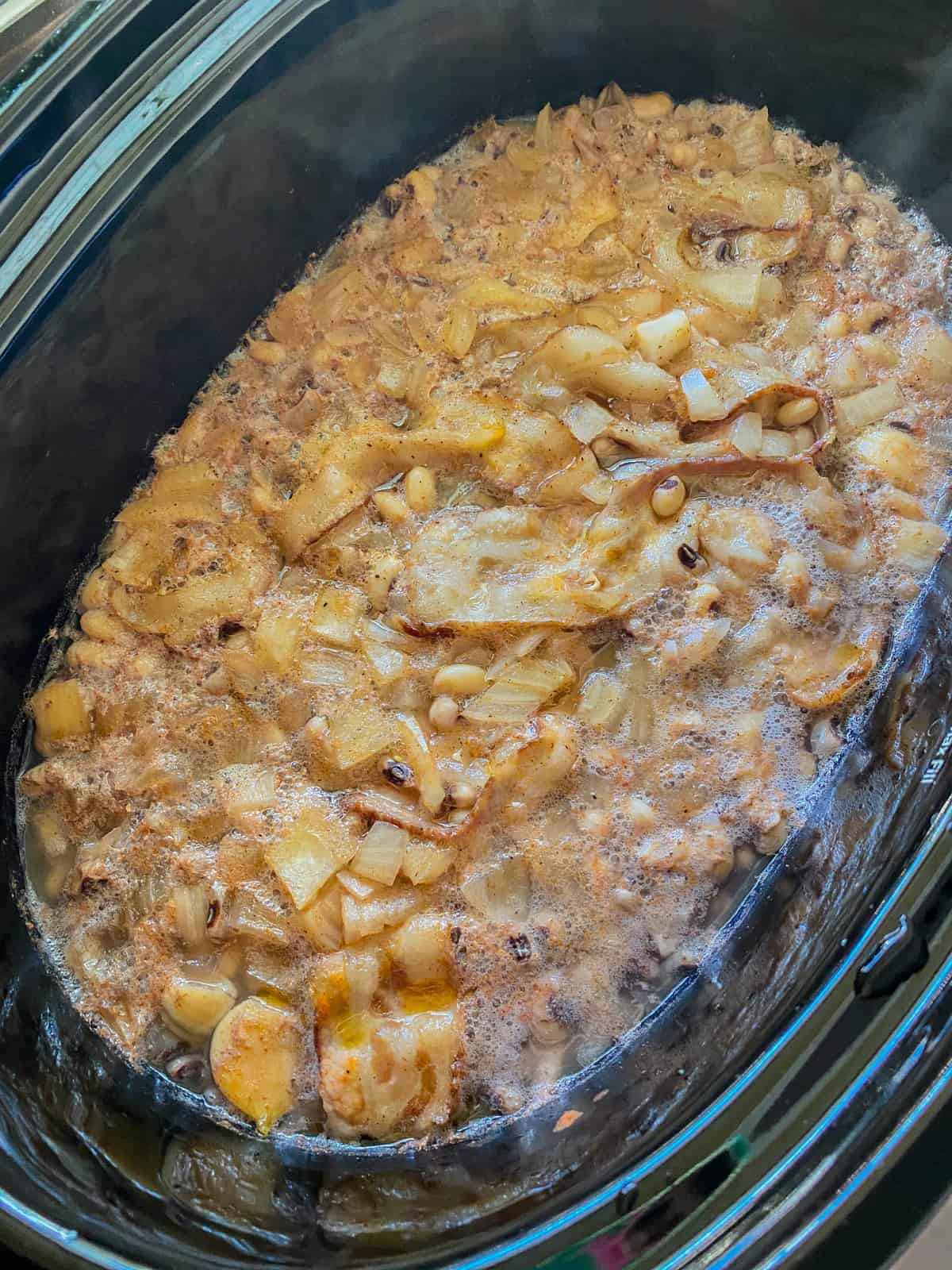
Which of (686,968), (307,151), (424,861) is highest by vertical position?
(307,151)

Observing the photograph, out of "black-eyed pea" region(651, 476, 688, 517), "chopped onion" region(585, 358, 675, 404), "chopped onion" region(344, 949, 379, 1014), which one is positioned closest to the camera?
"chopped onion" region(344, 949, 379, 1014)

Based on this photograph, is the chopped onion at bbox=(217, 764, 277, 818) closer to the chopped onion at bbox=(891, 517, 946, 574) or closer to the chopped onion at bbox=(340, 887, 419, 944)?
the chopped onion at bbox=(340, 887, 419, 944)

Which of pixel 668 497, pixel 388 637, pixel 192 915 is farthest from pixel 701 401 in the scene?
pixel 192 915

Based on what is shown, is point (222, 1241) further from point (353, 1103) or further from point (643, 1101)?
point (643, 1101)

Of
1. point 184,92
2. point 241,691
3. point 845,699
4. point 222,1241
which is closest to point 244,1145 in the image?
point 222,1241

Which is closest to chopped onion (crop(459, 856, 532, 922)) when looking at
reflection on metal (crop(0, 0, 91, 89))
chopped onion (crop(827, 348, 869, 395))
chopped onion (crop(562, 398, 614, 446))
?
chopped onion (crop(562, 398, 614, 446))

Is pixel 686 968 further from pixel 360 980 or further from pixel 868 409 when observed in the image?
pixel 868 409
